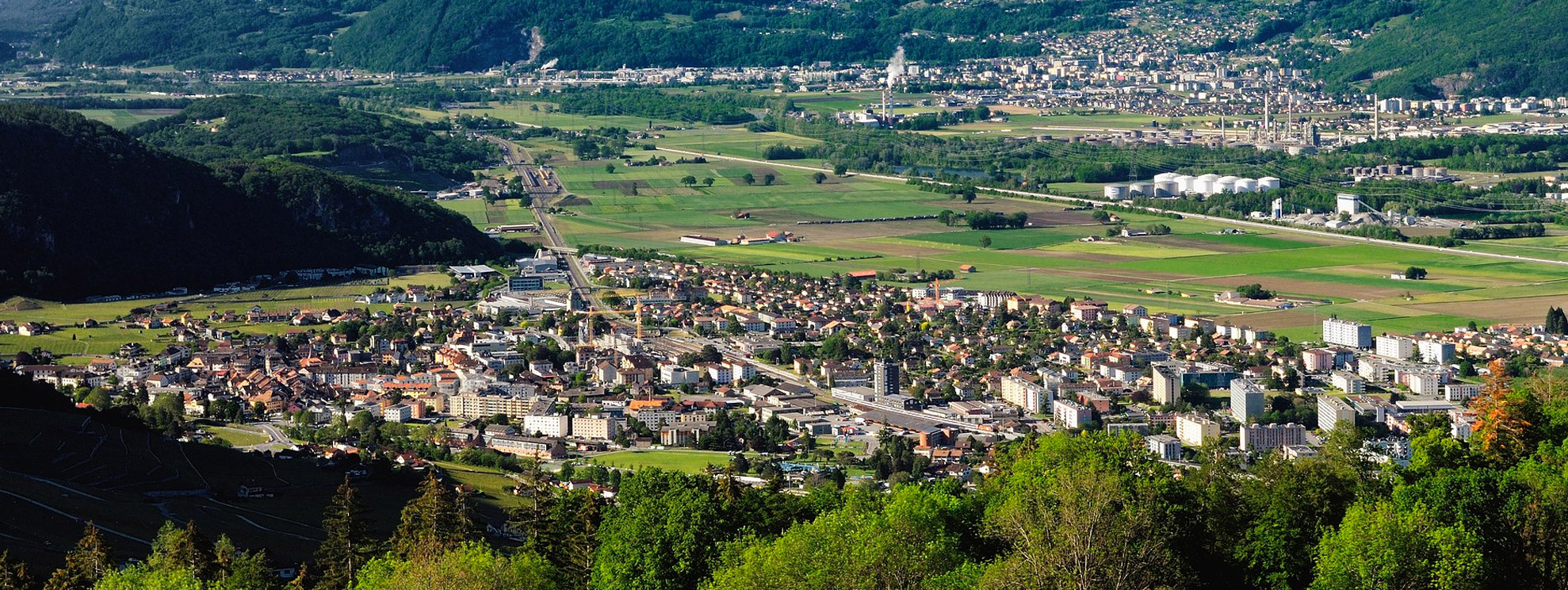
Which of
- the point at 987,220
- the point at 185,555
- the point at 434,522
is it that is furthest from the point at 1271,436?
the point at 987,220

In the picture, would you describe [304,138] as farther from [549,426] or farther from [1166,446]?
[1166,446]

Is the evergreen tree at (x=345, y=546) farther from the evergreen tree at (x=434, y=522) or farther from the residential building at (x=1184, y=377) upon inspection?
the residential building at (x=1184, y=377)

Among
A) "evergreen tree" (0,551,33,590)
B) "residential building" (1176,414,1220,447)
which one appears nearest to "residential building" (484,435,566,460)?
"residential building" (1176,414,1220,447)

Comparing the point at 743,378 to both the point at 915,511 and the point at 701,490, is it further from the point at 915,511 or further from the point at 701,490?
Answer: the point at 915,511

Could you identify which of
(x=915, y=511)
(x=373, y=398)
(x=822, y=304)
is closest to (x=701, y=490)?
(x=915, y=511)

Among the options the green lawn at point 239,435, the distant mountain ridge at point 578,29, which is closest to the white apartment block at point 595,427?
the green lawn at point 239,435

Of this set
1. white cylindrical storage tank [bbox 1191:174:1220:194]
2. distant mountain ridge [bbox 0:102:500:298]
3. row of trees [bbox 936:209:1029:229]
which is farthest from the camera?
white cylindrical storage tank [bbox 1191:174:1220:194]

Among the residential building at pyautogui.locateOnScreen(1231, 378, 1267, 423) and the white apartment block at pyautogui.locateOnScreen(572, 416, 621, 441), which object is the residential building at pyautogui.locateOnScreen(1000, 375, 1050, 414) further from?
the white apartment block at pyautogui.locateOnScreen(572, 416, 621, 441)
